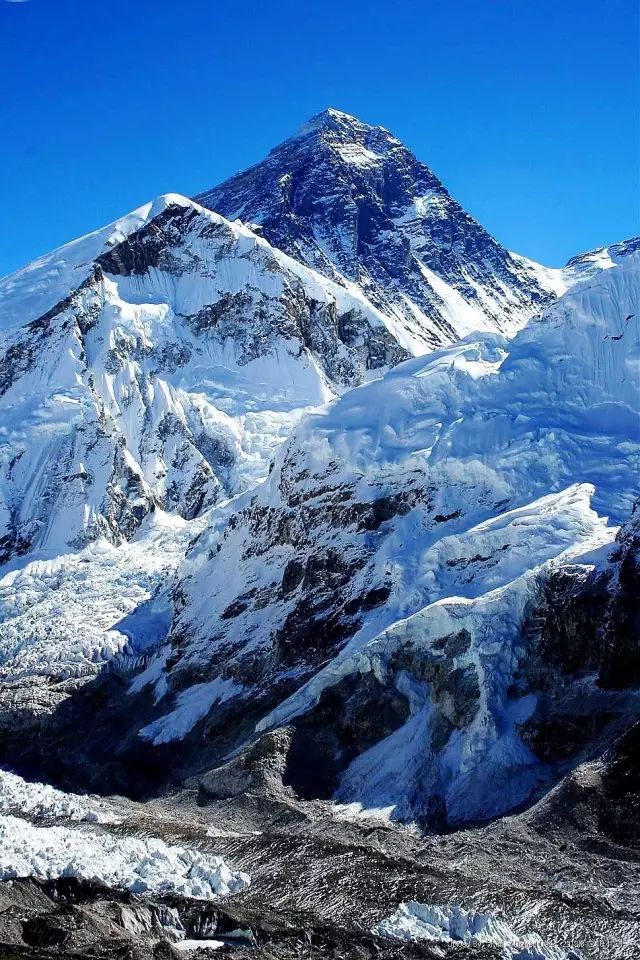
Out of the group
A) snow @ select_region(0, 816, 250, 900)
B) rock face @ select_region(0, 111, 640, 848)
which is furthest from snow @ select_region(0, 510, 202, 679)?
snow @ select_region(0, 816, 250, 900)

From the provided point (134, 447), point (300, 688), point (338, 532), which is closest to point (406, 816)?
point (300, 688)

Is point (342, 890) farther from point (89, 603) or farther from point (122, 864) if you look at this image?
point (89, 603)

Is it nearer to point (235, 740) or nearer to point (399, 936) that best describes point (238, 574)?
point (235, 740)

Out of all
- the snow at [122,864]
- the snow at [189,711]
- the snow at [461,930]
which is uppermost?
the snow at [189,711]

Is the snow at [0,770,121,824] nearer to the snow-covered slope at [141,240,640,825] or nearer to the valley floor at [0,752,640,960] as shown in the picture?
the valley floor at [0,752,640,960]

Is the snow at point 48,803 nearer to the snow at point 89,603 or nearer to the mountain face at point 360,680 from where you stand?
the mountain face at point 360,680

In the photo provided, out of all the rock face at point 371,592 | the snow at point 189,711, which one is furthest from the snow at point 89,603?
Answer: the snow at point 189,711

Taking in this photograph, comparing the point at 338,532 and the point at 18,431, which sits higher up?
the point at 18,431

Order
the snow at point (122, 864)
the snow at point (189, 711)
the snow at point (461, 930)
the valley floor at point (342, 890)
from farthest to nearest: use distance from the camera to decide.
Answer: the snow at point (189, 711) → the snow at point (122, 864) → the snow at point (461, 930) → the valley floor at point (342, 890)
